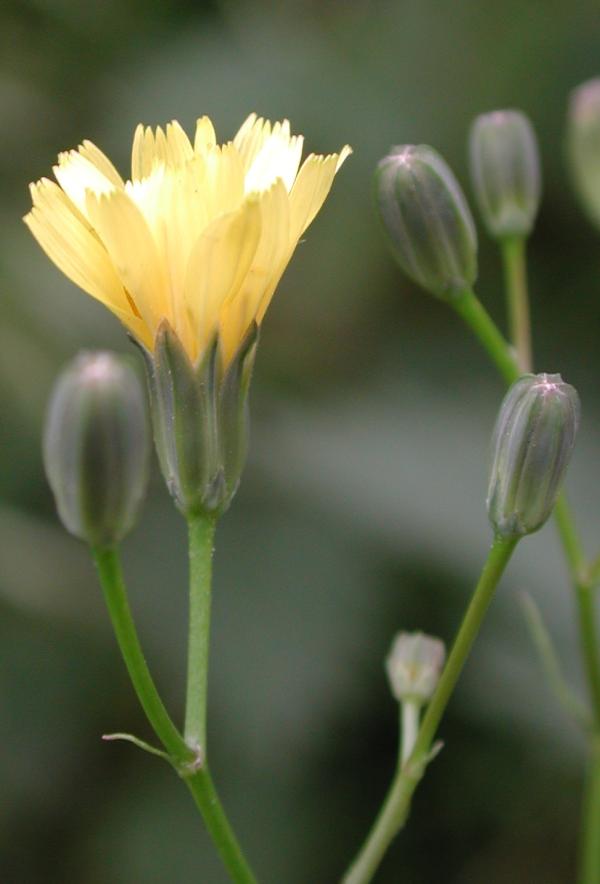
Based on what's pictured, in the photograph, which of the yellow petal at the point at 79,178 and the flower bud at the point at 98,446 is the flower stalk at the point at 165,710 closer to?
the flower bud at the point at 98,446

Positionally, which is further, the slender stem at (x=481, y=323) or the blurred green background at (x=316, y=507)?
the blurred green background at (x=316, y=507)

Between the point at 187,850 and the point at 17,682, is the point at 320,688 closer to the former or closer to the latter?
the point at 187,850

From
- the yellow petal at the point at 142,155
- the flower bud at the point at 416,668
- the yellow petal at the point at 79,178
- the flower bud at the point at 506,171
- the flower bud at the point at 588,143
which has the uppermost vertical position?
the flower bud at the point at 588,143

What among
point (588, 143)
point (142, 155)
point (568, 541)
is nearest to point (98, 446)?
point (142, 155)

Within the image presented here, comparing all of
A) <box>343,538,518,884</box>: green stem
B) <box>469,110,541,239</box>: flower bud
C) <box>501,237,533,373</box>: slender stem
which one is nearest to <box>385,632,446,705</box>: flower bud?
<box>343,538,518,884</box>: green stem

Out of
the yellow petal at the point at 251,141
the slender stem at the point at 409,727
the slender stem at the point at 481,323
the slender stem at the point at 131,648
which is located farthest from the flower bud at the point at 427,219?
the slender stem at the point at 131,648

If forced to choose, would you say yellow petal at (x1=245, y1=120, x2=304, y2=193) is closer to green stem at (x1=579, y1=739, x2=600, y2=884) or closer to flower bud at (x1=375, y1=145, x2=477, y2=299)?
flower bud at (x1=375, y1=145, x2=477, y2=299)

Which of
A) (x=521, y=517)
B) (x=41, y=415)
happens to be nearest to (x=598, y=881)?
(x=521, y=517)
